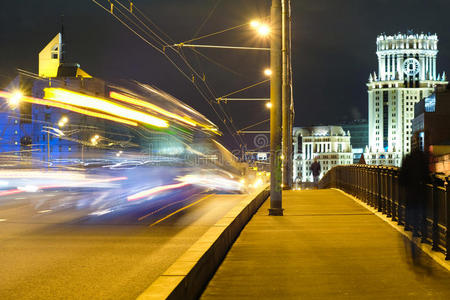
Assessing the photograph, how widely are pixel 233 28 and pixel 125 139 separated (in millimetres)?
7321

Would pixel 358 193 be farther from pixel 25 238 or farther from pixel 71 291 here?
pixel 71 291

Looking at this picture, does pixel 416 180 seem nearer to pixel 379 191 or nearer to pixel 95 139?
pixel 379 191

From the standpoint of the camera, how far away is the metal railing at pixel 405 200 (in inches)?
296

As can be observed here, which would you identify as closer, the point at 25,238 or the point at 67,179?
the point at 25,238

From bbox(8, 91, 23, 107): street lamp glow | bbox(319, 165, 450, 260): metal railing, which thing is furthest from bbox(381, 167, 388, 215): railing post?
bbox(8, 91, 23, 107): street lamp glow

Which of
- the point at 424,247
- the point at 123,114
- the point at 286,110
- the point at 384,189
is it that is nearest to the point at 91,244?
the point at 424,247

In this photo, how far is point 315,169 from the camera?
105 feet

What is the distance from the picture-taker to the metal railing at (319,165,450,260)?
7.52m

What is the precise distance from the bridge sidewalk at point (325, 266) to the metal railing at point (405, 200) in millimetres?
347

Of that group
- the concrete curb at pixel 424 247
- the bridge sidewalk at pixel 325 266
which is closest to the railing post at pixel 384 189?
the concrete curb at pixel 424 247

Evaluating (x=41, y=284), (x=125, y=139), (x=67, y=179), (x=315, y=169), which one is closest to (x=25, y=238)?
(x=41, y=284)

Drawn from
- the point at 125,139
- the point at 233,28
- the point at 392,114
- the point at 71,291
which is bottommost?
the point at 71,291

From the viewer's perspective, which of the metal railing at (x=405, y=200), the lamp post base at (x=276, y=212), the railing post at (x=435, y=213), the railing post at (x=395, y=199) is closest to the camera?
the metal railing at (x=405, y=200)

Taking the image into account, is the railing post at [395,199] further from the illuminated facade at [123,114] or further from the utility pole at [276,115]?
the illuminated facade at [123,114]
